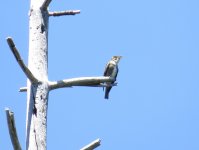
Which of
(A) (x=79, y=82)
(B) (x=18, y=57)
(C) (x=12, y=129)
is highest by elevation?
(B) (x=18, y=57)

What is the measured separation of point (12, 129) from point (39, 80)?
753 mm

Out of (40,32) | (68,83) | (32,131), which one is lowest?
(32,131)

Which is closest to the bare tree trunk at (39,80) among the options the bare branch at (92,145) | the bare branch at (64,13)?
the bare branch at (64,13)

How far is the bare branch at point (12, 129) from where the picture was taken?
407cm

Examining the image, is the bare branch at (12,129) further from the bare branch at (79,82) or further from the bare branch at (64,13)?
the bare branch at (64,13)

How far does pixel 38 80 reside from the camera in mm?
4828

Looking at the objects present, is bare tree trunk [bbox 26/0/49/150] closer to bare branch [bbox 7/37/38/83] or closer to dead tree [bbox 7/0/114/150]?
dead tree [bbox 7/0/114/150]

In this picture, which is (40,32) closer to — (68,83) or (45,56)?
(45,56)

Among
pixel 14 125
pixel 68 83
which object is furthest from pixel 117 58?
pixel 14 125

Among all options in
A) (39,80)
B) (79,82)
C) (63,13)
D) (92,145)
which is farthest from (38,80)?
(63,13)

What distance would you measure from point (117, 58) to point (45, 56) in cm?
402

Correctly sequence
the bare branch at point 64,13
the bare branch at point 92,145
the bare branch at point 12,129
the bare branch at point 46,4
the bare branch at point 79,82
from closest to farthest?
the bare branch at point 12,129 → the bare branch at point 92,145 → the bare branch at point 79,82 → the bare branch at point 46,4 → the bare branch at point 64,13

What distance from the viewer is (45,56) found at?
5.08 metres

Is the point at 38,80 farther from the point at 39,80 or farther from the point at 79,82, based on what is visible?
the point at 79,82
